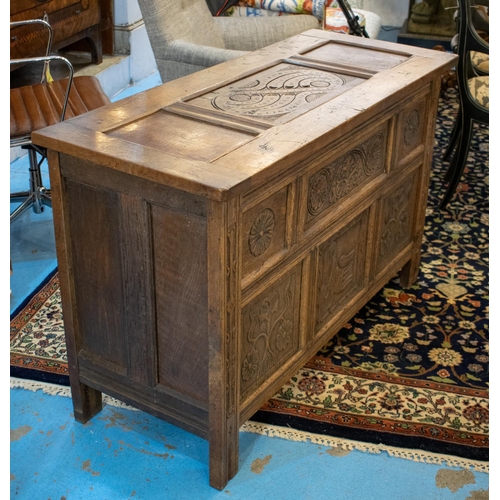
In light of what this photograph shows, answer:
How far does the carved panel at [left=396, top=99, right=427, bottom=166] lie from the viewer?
9.06ft

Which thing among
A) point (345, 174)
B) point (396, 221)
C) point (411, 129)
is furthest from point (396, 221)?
point (345, 174)

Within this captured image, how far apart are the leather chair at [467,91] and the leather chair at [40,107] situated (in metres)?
1.69

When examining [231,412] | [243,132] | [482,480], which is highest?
[243,132]

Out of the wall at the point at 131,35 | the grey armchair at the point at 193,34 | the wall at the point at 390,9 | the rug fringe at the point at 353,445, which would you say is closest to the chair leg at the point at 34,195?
the grey armchair at the point at 193,34

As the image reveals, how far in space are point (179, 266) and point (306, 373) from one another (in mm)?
886

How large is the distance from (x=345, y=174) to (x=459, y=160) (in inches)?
63.4

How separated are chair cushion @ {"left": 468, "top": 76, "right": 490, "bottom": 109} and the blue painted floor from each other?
2048 millimetres

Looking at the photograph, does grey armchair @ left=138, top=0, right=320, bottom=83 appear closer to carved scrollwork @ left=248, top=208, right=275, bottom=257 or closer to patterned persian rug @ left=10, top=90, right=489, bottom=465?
patterned persian rug @ left=10, top=90, right=489, bottom=465

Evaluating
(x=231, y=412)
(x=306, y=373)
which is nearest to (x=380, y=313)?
(x=306, y=373)

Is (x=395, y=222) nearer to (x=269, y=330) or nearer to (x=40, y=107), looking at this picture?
(x=269, y=330)

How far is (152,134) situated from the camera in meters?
2.12

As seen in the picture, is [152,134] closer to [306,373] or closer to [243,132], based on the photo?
[243,132]

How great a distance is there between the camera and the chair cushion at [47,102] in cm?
318

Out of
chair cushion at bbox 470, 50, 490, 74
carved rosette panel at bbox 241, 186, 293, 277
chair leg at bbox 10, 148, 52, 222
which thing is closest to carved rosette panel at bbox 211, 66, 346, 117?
carved rosette panel at bbox 241, 186, 293, 277
